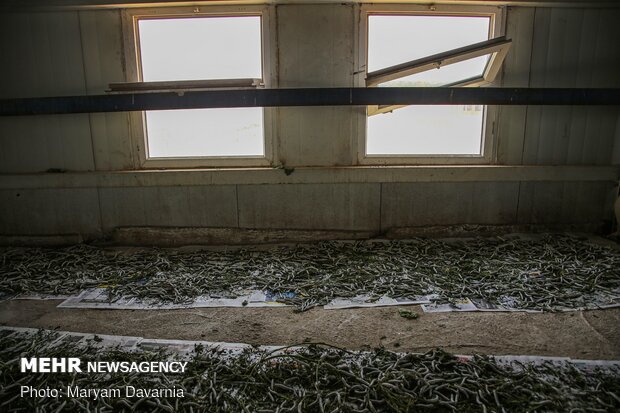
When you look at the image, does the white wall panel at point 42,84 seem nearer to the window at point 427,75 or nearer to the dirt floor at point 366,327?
the dirt floor at point 366,327

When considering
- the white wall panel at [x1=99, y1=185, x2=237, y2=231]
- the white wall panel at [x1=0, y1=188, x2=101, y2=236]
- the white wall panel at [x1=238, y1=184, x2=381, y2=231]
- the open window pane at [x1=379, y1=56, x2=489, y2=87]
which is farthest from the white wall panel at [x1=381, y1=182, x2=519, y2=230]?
the white wall panel at [x1=0, y1=188, x2=101, y2=236]

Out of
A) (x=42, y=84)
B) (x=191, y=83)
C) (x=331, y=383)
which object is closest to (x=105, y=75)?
(x=42, y=84)

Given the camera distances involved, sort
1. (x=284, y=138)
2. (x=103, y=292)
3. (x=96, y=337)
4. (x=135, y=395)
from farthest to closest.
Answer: (x=284, y=138)
(x=103, y=292)
(x=96, y=337)
(x=135, y=395)

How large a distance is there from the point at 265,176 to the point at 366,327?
8.49 feet

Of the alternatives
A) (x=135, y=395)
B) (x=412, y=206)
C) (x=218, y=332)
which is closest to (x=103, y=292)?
(x=218, y=332)

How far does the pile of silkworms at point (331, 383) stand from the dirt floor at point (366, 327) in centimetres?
22

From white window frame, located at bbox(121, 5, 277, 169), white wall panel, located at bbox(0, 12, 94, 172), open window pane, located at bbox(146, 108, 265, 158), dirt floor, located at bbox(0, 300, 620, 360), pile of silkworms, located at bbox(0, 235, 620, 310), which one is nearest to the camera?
dirt floor, located at bbox(0, 300, 620, 360)

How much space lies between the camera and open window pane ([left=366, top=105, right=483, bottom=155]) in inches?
185

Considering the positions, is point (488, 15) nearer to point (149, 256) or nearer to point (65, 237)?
point (149, 256)

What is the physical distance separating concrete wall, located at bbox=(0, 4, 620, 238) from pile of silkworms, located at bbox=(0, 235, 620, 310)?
48 cm

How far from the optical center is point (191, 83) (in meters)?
4.30

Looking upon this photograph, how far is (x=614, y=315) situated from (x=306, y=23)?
441cm

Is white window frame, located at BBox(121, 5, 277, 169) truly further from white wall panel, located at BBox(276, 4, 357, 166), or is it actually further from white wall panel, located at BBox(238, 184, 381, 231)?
white wall panel, located at BBox(238, 184, 381, 231)

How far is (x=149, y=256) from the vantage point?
4422 millimetres
